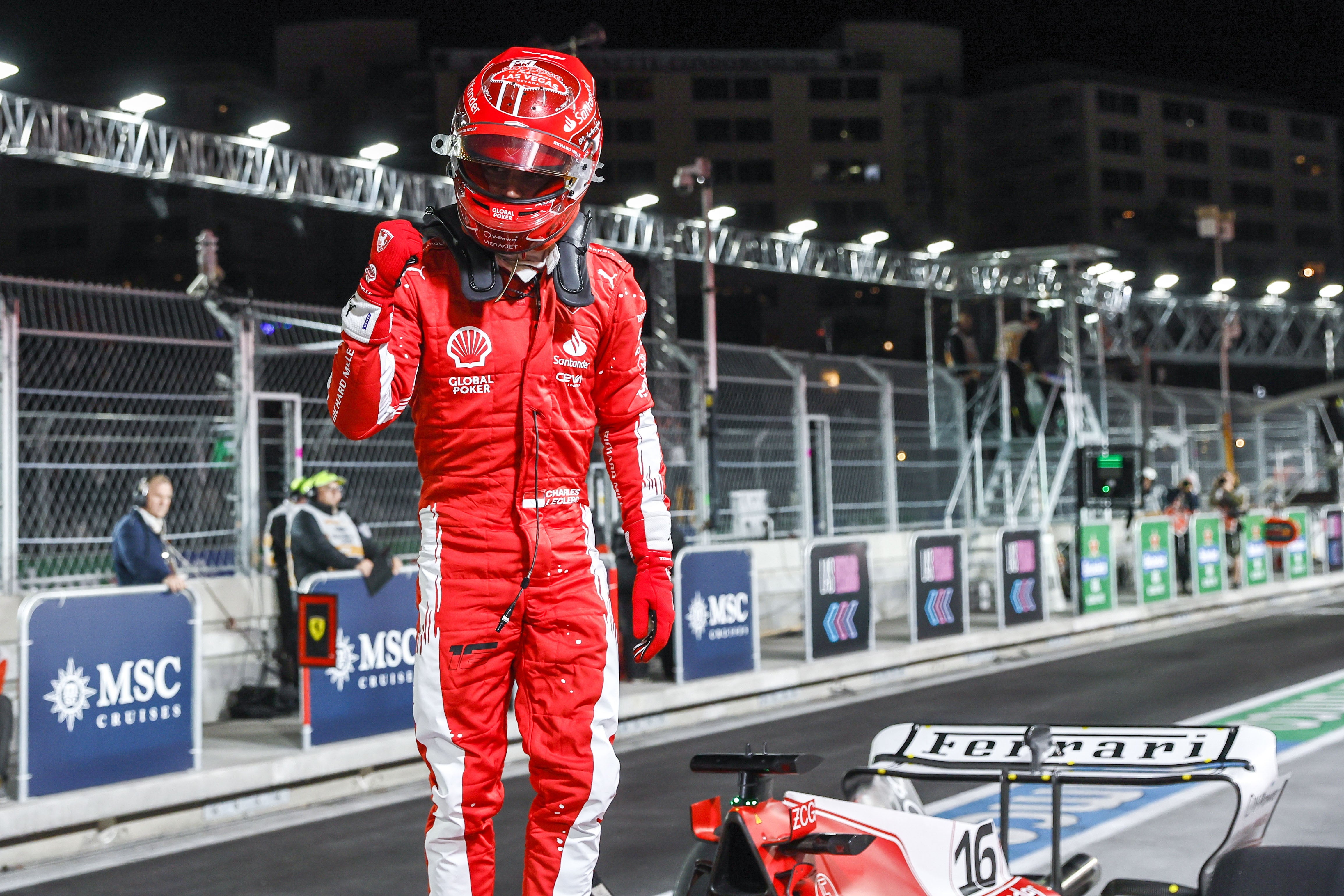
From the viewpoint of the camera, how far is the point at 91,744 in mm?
6949

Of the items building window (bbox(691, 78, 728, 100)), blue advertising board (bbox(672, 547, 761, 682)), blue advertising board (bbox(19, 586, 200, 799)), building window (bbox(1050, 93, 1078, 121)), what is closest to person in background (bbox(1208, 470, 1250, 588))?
blue advertising board (bbox(672, 547, 761, 682))

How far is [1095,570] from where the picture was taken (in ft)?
53.1

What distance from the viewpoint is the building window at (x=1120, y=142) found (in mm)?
84250

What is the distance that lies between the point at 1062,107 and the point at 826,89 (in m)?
16.9

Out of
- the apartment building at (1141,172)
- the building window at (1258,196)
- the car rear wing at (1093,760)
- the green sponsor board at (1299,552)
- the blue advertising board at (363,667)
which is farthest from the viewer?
the building window at (1258,196)

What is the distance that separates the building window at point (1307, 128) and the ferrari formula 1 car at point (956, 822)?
98.8 meters

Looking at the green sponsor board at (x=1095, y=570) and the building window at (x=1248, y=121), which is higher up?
the building window at (x=1248, y=121)

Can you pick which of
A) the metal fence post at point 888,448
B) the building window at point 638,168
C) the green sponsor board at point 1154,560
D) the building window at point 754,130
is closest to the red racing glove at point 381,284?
the metal fence post at point 888,448

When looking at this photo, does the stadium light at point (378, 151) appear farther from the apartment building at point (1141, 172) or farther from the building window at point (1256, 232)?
the building window at point (1256, 232)

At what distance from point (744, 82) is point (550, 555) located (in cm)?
7368

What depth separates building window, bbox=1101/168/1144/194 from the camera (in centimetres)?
8444

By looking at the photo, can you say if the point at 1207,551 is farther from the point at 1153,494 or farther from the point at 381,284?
the point at 381,284

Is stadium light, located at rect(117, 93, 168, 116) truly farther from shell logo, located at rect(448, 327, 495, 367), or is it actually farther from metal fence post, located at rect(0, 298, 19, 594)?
shell logo, located at rect(448, 327, 495, 367)

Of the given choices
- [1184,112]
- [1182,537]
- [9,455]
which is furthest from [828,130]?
[9,455]
